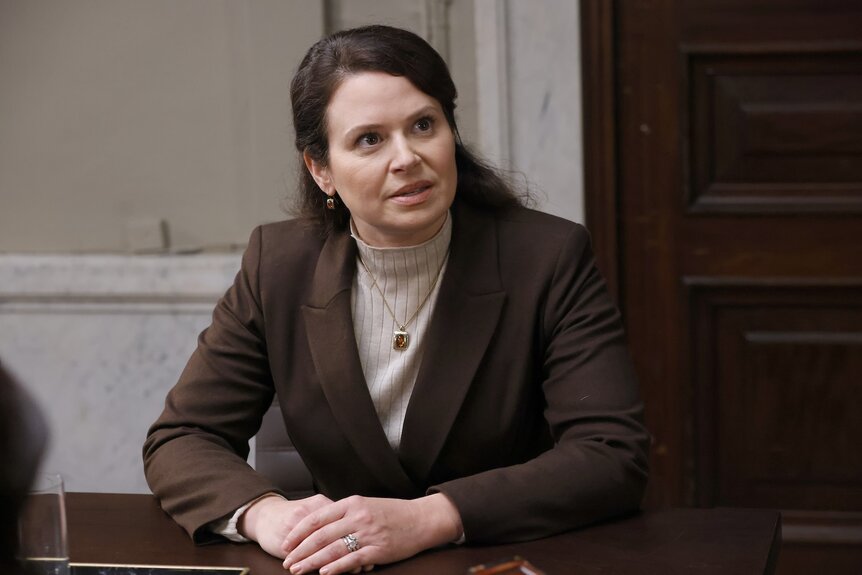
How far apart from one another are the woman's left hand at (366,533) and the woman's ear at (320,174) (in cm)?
72

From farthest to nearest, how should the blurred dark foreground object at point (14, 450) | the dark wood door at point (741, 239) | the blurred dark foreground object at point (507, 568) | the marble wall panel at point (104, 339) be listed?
the marble wall panel at point (104, 339)
the dark wood door at point (741, 239)
the blurred dark foreground object at point (507, 568)
the blurred dark foreground object at point (14, 450)

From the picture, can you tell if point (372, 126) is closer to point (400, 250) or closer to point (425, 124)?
point (425, 124)

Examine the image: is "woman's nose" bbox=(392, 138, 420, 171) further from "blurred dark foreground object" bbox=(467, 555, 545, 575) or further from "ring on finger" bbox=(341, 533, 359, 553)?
"blurred dark foreground object" bbox=(467, 555, 545, 575)

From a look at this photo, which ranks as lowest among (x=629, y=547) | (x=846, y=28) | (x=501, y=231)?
(x=629, y=547)

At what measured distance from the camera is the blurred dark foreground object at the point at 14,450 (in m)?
0.93

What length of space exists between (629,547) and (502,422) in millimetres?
495

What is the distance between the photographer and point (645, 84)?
3.40 meters

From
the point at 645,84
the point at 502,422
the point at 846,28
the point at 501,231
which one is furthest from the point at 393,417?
the point at 846,28

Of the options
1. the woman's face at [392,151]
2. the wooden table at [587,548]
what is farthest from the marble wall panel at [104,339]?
the wooden table at [587,548]

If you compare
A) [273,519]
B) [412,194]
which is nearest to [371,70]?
[412,194]

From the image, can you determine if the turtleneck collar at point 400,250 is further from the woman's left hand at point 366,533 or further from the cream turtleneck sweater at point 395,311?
the woman's left hand at point 366,533

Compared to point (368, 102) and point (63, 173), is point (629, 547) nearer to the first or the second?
point (368, 102)

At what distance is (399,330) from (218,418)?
1.19ft

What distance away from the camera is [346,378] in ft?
7.25
